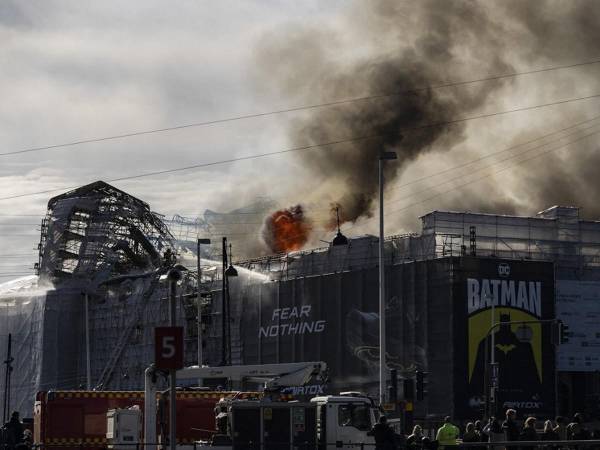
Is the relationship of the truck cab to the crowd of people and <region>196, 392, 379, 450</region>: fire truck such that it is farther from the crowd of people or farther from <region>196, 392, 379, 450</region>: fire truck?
the crowd of people

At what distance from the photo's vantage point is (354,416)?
35469 mm

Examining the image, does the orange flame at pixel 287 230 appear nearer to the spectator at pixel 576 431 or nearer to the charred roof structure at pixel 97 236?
the charred roof structure at pixel 97 236

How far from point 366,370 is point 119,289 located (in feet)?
95.4

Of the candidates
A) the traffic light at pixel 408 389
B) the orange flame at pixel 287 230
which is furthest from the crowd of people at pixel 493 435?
the orange flame at pixel 287 230

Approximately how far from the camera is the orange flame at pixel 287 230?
111m

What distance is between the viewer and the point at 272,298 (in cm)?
9350

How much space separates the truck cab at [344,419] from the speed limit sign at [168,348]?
37.5ft

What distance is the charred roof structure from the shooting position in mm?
103938

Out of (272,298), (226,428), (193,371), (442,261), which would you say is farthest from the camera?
(272,298)

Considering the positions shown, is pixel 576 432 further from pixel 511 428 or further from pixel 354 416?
pixel 354 416

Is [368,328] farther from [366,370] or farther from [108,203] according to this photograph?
[108,203]

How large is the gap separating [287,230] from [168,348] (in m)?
87.9

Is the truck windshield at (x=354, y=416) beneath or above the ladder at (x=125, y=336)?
beneath

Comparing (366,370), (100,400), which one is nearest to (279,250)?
(366,370)
